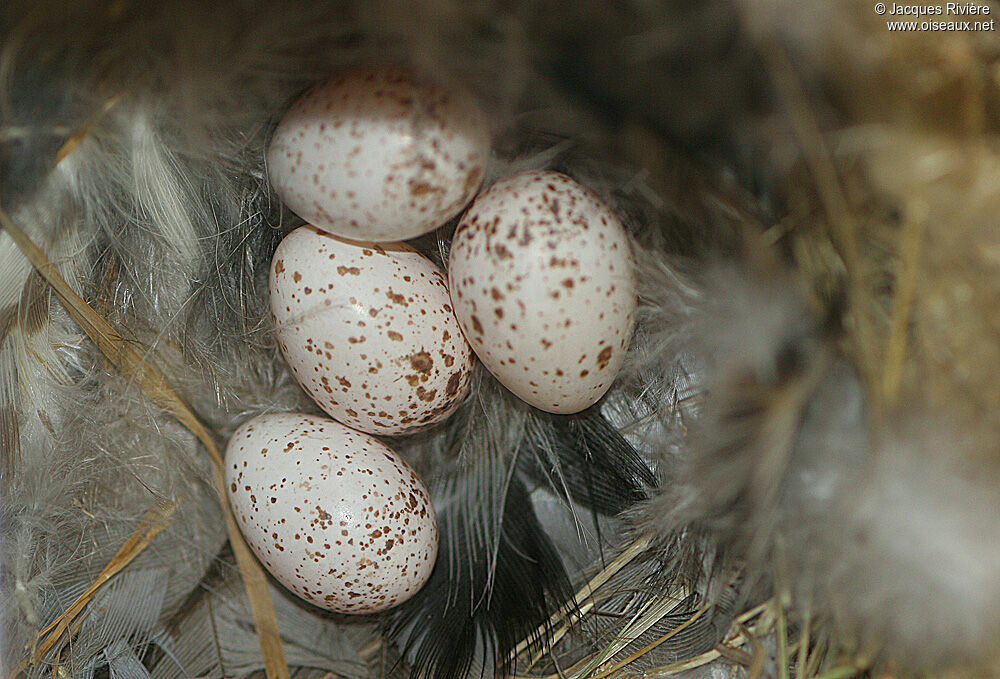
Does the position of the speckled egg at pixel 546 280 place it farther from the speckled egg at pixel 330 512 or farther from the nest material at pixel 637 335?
the speckled egg at pixel 330 512

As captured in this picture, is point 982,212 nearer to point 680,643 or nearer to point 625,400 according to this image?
point 625,400

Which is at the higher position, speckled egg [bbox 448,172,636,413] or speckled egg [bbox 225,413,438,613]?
speckled egg [bbox 448,172,636,413]

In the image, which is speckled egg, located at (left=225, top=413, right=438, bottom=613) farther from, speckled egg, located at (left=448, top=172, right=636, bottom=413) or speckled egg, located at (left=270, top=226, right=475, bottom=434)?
speckled egg, located at (left=448, top=172, right=636, bottom=413)

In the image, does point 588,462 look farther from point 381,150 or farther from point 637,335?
point 381,150

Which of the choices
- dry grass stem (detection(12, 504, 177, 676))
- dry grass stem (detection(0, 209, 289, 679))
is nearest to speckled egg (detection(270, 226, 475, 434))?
dry grass stem (detection(0, 209, 289, 679))

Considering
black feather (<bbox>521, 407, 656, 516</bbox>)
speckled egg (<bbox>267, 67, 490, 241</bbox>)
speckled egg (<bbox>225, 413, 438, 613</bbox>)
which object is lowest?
speckled egg (<bbox>225, 413, 438, 613</bbox>)

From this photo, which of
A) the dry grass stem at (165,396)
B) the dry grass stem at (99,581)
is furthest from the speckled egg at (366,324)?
the dry grass stem at (99,581)

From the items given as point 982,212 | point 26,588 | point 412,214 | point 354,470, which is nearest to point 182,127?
point 412,214
